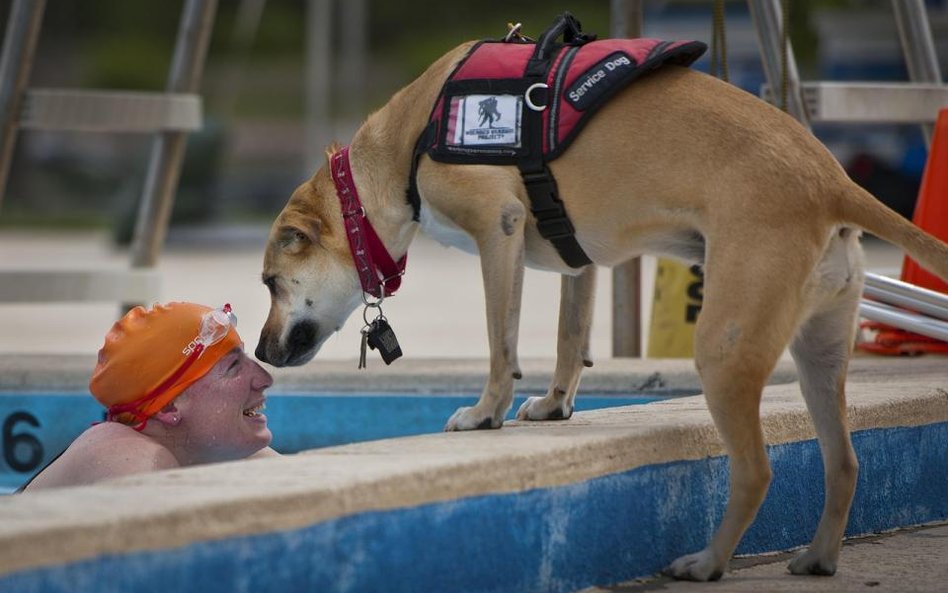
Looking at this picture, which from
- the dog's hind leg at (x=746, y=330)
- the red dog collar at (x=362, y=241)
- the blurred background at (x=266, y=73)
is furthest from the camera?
the blurred background at (x=266, y=73)

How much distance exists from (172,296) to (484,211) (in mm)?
10518

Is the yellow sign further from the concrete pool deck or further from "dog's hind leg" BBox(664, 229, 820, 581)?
"dog's hind leg" BBox(664, 229, 820, 581)

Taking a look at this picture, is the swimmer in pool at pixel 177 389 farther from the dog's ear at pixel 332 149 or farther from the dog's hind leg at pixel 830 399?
the dog's hind leg at pixel 830 399

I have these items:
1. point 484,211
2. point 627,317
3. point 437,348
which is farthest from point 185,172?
point 484,211

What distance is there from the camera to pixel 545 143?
13.5ft

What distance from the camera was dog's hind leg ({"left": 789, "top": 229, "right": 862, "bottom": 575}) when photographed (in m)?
3.89

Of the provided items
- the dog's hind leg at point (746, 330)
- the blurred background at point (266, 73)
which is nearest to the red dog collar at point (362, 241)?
the dog's hind leg at point (746, 330)

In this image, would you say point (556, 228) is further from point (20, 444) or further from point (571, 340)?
point (20, 444)

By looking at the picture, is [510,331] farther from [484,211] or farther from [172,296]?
[172,296]

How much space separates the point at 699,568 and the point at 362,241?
136cm

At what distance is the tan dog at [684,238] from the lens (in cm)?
365

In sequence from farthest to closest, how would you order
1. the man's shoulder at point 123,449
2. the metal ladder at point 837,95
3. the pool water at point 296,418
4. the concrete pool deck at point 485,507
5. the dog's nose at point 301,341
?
the metal ladder at point 837,95, the pool water at point 296,418, the dog's nose at point 301,341, the man's shoulder at point 123,449, the concrete pool deck at point 485,507

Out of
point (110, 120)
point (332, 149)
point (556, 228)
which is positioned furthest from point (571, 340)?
point (110, 120)

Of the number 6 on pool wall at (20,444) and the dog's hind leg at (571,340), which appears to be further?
the number 6 on pool wall at (20,444)
